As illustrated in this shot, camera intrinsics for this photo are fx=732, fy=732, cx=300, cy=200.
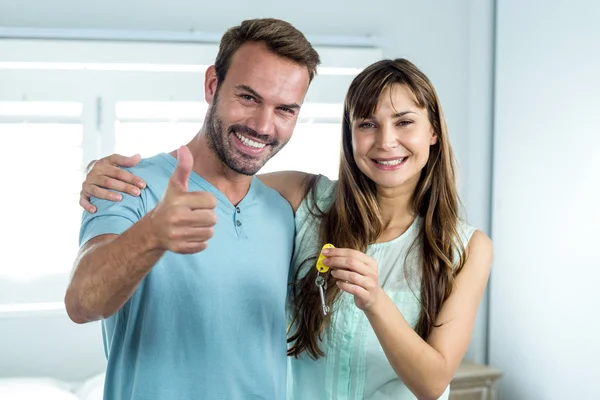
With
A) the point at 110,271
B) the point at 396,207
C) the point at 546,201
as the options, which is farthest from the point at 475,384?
the point at 110,271

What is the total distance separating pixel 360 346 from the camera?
1567 millimetres

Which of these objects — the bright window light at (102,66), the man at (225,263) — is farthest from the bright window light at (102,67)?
the man at (225,263)

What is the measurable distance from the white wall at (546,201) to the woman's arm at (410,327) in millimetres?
1151

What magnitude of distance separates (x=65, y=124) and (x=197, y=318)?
6.23 ft

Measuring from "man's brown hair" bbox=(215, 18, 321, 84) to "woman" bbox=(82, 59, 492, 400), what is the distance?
0.69 ft

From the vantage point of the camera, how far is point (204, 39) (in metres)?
3.05

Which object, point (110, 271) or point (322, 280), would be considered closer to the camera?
point (110, 271)

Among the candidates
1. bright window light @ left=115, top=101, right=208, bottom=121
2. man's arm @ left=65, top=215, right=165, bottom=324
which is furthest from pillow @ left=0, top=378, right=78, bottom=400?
man's arm @ left=65, top=215, right=165, bottom=324

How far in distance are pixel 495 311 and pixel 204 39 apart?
1.76 m

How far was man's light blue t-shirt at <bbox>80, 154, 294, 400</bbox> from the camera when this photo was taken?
4.38 feet

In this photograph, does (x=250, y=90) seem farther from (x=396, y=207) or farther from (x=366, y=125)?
(x=396, y=207)

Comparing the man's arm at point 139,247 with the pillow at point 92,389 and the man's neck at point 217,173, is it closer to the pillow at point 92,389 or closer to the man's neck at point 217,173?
the man's neck at point 217,173

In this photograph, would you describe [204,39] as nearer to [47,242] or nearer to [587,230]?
[47,242]

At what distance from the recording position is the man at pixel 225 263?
4.39 ft
